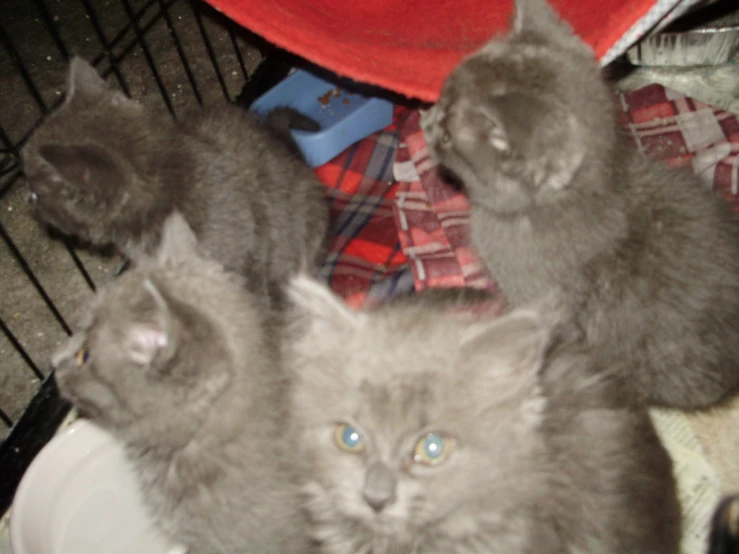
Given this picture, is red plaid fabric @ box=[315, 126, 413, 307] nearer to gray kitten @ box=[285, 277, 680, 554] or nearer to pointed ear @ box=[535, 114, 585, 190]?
pointed ear @ box=[535, 114, 585, 190]

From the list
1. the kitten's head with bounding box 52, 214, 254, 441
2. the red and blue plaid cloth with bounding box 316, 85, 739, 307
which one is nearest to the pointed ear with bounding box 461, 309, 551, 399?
the kitten's head with bounding box 52, 214, 254, 441

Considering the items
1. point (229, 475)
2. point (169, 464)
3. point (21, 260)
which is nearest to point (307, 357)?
point (229, 475)

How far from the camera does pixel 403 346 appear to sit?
1224 mm

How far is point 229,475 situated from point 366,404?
424 millimetres

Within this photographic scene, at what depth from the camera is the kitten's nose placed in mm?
1128

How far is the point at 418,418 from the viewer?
116 centimetres

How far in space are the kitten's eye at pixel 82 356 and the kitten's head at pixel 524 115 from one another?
39.8 inches

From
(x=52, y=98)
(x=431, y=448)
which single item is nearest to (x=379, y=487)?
(x=431, y=448)

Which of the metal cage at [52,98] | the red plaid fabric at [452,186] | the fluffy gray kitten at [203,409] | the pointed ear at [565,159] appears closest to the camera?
the fluffy gray kitten at [203,409]

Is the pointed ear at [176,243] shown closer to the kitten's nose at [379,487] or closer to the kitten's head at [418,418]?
the kitten's head at [418,418]

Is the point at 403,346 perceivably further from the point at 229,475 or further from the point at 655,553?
the point at 655,553

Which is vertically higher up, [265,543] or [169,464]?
[169,464]

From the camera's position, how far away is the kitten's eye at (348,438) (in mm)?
1212

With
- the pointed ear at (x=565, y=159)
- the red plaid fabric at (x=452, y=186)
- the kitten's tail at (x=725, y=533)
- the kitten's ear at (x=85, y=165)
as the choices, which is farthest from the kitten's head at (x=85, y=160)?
the kitten's tail at (x=725, y=533)
